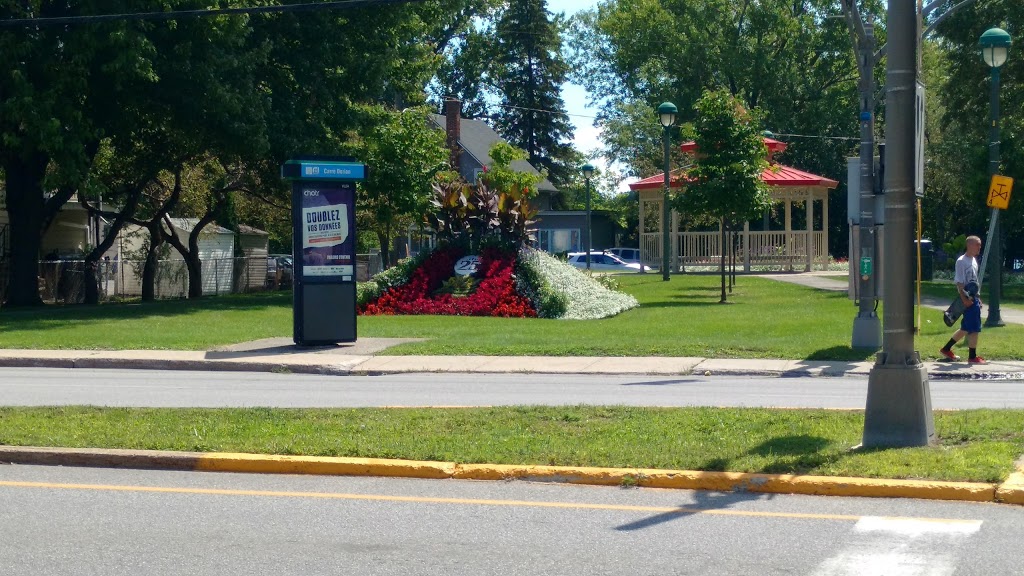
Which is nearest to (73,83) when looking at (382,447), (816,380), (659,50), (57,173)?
(57,173)

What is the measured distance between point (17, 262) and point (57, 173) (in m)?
5.58

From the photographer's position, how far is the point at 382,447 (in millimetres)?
8578

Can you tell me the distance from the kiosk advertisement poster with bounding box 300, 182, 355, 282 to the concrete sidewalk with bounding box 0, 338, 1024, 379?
4.22 ft

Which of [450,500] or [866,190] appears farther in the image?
[866,190]

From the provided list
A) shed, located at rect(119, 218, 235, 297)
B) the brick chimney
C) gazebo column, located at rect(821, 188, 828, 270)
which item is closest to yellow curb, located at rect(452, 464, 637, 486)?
shed, located at rect(119, 218, 235, 297)

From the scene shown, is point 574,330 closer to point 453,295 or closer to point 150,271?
point 453,295

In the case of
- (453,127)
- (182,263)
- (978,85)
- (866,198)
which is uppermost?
(453,127)

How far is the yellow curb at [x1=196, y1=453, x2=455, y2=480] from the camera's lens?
8.10 metres

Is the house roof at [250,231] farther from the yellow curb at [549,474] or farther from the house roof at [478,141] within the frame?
the yellow curb at [549,474]

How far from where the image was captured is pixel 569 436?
8.99m

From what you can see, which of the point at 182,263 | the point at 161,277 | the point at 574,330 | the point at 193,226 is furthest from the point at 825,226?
the point at 193,226

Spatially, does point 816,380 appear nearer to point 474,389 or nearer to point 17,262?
point 474,389

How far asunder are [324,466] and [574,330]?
1337cm

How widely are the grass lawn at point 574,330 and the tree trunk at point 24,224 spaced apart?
2098mm
